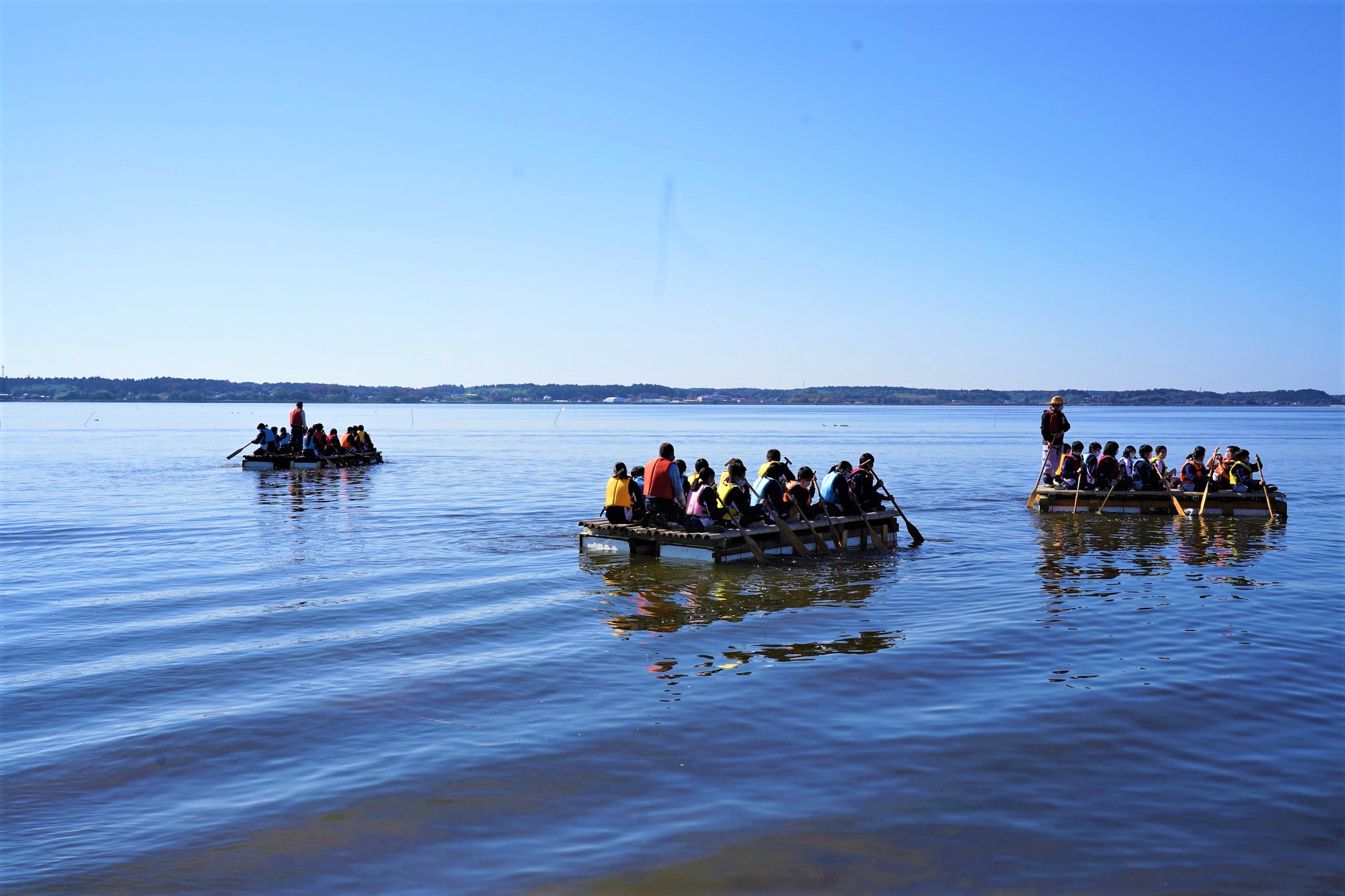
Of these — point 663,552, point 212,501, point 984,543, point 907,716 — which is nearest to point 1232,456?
point 984,543

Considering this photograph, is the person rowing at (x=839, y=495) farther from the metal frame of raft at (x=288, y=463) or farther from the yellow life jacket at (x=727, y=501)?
the metal frame of raft at (x=288, y=463)

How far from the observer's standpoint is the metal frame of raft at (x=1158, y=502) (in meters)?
25.1

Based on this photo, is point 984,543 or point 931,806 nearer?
point 931,806

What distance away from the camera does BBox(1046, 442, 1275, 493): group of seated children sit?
25.7 meters

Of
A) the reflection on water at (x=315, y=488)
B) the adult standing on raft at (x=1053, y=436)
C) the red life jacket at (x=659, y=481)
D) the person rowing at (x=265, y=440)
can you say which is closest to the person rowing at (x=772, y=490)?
the red life jacket at (x=659, y=481)

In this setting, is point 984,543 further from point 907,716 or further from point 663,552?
point 907,716

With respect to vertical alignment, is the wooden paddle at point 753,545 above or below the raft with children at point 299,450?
below

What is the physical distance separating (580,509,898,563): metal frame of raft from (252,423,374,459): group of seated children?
26.0 meters

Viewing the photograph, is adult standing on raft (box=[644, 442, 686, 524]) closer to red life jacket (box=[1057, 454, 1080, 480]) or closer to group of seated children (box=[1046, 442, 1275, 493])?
group of seated children (box=[1046, 442, 1275, 493])

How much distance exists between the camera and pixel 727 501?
1855 centimetres

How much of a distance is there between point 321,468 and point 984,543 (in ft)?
97.3

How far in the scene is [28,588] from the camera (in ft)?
51.9

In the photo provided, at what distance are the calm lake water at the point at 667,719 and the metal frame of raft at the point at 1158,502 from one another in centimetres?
439

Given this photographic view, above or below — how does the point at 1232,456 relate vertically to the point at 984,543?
above
